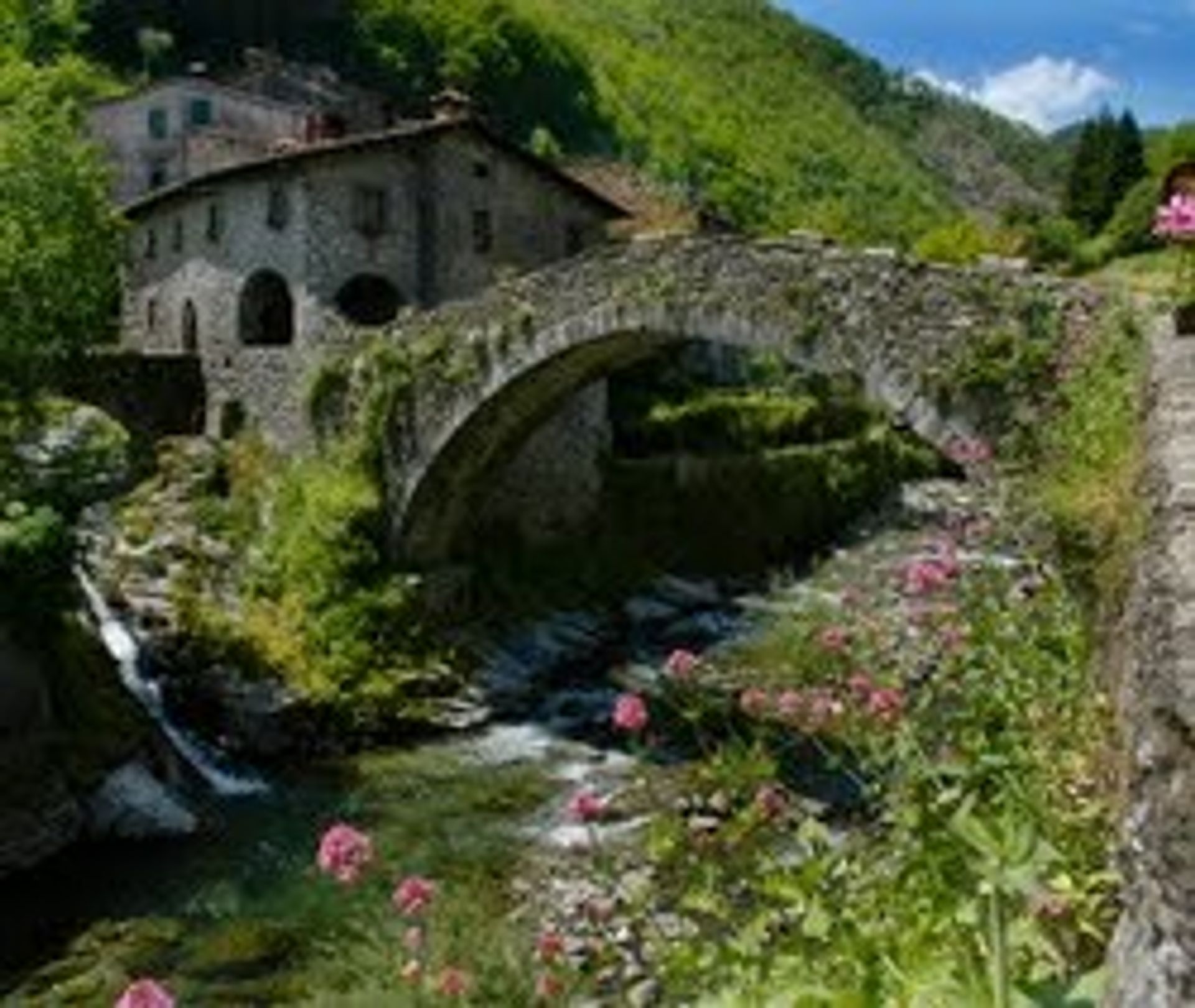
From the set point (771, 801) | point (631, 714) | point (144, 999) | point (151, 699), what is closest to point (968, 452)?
point (771, 801)

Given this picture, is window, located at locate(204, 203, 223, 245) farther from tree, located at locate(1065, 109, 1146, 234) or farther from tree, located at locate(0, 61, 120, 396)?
tree, located at locate(1065, 109, 1146, 234)

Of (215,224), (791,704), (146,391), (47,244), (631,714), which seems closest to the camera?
(631,714)

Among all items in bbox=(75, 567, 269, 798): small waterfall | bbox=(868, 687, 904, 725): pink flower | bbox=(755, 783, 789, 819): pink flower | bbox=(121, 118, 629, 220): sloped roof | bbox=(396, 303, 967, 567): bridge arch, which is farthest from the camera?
bbox=(121, 118, 629, 220): sloped roof

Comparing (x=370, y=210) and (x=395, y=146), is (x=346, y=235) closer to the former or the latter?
(x=370, y=210)

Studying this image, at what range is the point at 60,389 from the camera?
2939cm

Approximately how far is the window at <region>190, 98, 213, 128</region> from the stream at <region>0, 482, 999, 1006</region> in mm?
30662

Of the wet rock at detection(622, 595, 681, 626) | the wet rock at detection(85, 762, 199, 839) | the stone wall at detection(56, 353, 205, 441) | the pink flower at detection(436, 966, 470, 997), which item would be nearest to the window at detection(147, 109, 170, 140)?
the stone wall at detection(56, 353, 205, 441)

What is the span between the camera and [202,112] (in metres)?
55.8

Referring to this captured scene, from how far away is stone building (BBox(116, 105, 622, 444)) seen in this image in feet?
97.1

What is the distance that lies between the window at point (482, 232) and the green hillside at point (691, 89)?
1720 inches

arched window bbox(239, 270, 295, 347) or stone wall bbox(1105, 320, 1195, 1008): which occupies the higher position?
arched window bbox(239, 270, 295, 347)

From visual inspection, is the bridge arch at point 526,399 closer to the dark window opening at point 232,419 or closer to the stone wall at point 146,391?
the dark window opening at point 232,419

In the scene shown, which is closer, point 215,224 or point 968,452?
point 968,452

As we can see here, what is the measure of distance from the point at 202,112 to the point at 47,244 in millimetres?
33085
